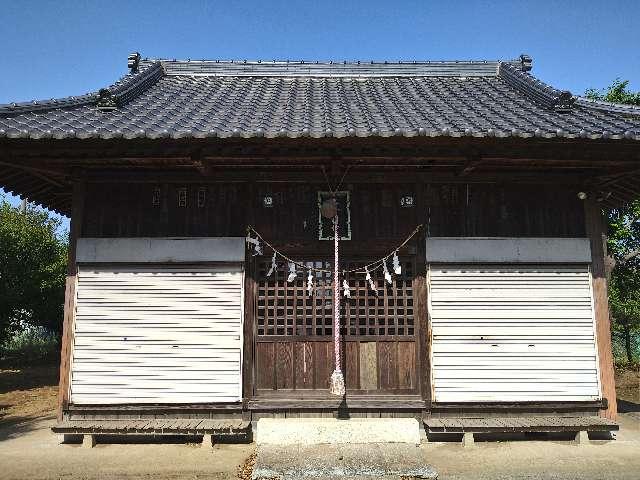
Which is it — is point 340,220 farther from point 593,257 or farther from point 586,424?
point 586,424

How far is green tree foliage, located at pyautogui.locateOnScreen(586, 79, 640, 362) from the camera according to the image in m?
17.0

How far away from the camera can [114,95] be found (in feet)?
27.8

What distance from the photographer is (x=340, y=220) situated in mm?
8016

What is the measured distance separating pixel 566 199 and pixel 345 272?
14.1 ft

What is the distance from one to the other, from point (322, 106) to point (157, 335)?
17.8 ft

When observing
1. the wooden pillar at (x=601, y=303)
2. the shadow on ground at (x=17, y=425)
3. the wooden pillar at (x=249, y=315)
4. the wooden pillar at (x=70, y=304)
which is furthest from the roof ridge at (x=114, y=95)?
the wooden pillar at (x=601, y=303)

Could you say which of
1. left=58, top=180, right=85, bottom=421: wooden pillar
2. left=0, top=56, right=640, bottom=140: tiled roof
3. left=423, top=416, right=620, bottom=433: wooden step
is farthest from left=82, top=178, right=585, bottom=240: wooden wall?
left=423, top=416, right=620, bottom=433: wooden step

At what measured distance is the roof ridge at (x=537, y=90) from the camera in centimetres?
857

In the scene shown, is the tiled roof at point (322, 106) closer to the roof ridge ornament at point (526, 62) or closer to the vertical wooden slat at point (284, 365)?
the roof ridge ornament at point (526, 62)

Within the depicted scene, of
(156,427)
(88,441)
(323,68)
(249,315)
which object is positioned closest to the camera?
(156,427)

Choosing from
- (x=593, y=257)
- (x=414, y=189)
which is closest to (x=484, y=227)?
(x=414, y=189)

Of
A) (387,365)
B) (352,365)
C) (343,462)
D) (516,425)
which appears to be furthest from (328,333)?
(516,425)

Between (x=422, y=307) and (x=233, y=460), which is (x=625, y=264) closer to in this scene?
(x=422, y=307)

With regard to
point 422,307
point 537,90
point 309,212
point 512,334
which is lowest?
point 512,334
